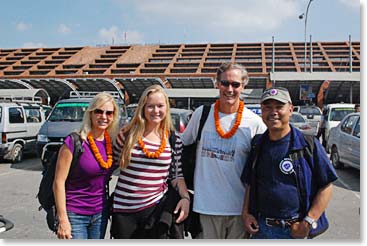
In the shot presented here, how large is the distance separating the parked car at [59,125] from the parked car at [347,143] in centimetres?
513

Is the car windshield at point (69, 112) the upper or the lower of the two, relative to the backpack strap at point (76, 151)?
upper

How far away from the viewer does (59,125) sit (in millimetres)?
8227

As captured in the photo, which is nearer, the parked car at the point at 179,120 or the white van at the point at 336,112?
the parked car at the point at 179,120

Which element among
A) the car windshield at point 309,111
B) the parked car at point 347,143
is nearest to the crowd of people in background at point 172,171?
the parked car at point 347,143

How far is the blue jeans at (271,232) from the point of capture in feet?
6.55

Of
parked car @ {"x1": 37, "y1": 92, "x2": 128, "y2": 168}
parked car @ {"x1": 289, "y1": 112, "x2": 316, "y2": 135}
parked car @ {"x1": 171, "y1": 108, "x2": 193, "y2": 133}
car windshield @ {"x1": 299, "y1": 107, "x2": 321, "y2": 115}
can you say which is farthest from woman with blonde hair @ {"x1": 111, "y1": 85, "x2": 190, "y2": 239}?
car windshield @ {"x1": 299, "y1": 107, "x2": 321, "y2": 115}

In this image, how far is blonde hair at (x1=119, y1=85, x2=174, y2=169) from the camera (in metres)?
2.21

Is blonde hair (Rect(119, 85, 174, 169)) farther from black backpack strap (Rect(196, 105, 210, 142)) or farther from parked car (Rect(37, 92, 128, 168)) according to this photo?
parked car (Rect(37, 92, 128, 168))

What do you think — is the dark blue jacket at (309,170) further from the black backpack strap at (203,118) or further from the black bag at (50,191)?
the black bag at (50,191)

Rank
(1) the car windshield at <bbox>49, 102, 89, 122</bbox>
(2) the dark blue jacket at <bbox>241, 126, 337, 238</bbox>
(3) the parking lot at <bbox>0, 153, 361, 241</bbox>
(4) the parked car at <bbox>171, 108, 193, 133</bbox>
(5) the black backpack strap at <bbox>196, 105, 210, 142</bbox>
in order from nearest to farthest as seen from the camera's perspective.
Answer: (2) the dark blue jacket at <bbox>241, 126, 337, 238</bbox> < (5) the black backpack strap at <bbox>196, 105, 210, 142</bbox> < (3) the parking lot at <bbox>0, 153, 361, 241</bbox> < (4) the parked car at <bbox>171, 108, 193, 133</bbox> < (1) the car windshield at <bbox>49, 102, 89, 122</bbox>

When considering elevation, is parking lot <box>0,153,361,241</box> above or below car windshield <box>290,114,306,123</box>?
below

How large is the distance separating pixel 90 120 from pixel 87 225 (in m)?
0.75

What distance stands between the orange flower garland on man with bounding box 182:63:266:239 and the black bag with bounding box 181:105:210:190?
0.15 ft

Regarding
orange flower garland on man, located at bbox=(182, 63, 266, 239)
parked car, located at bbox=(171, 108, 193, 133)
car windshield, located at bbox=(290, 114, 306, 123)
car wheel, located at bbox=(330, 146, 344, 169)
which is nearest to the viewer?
orange flower garland on man, located at bbox=(182, 63, 266, 239)
